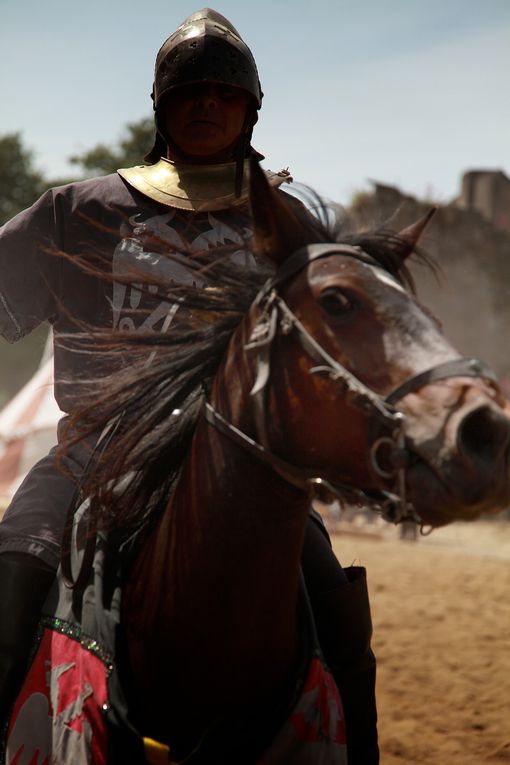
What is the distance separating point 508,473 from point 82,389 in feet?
4.89

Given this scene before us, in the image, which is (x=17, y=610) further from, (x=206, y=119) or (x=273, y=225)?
(x=206, y=119)

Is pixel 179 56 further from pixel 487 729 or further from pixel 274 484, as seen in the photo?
pixel 487 729

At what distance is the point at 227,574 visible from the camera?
7.05 ft

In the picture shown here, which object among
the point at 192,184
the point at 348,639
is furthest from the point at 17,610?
the point at 192,184

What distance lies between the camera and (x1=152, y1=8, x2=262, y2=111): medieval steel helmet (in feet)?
9.94

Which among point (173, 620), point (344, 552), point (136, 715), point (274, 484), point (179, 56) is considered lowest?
point (344, 552)

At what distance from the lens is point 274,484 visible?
6.85 ft

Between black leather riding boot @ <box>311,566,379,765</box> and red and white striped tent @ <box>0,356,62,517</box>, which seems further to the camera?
red and white striped tent @ <box>0,356,62,517</box>

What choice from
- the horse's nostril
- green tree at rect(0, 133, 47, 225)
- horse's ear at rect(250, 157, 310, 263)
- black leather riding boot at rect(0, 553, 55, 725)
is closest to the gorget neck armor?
horse's ear at rect(250, 157, 310, 263)

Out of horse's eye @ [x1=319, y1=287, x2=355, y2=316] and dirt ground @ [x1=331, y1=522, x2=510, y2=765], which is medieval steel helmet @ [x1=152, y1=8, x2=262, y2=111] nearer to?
horse's eye @ [x1=319, y1=287, x2=355, y2=316]

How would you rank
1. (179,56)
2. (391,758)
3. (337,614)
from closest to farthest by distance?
1. (337,614)
2. (179,56)
3. (391,758)

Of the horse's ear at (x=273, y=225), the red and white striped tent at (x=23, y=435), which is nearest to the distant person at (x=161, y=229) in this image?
the horse's ear at (x=273, y=225)

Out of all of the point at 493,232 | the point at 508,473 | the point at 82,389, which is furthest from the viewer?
the point at 493,232

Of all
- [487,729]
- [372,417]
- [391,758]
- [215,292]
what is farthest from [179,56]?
[487,729]
